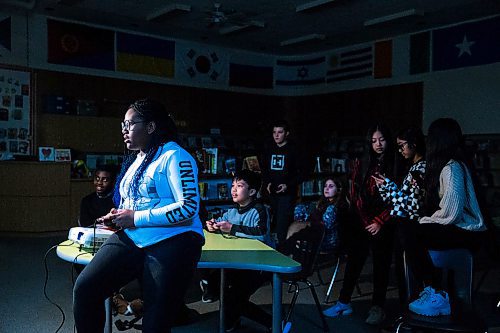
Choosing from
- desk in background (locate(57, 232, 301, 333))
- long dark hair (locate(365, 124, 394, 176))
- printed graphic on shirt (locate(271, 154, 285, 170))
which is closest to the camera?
desk in background (locate(57, 232, 301, 333))

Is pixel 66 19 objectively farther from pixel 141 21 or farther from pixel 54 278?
pixel 54 278

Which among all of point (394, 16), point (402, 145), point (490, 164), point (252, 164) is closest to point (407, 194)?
point (402, 145)

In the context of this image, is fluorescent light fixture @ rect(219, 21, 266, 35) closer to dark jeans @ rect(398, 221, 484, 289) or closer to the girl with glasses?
dark jeans @ rect(398, 221, 484, 289)

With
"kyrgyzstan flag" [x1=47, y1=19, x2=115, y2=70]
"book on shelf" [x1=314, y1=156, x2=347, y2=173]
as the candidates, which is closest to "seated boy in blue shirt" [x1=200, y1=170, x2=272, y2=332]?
"book on shelf" [x1=314, y1=156, x2=347, y2=173]

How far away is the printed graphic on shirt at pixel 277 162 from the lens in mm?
5406

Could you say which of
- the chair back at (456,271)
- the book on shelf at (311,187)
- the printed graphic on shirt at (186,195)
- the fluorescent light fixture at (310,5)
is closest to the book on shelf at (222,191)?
the book on shelf at (311,187)

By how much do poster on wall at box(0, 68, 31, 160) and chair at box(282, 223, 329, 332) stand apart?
5.98 meters

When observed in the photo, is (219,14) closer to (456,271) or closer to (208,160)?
(208,160)

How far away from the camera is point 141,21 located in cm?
848

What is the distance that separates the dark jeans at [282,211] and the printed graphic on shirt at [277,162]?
1.03 feet

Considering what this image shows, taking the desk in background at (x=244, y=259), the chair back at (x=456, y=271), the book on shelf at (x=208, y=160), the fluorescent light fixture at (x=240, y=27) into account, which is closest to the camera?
the desk in background at (x=244, y=259)

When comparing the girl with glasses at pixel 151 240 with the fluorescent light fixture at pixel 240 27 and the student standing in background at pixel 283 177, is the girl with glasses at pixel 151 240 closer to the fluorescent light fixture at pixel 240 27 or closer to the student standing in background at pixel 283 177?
the student standing in background at pixel 283 177

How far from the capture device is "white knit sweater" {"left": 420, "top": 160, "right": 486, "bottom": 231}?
115 inches

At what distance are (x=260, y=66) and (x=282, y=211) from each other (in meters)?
6.24
